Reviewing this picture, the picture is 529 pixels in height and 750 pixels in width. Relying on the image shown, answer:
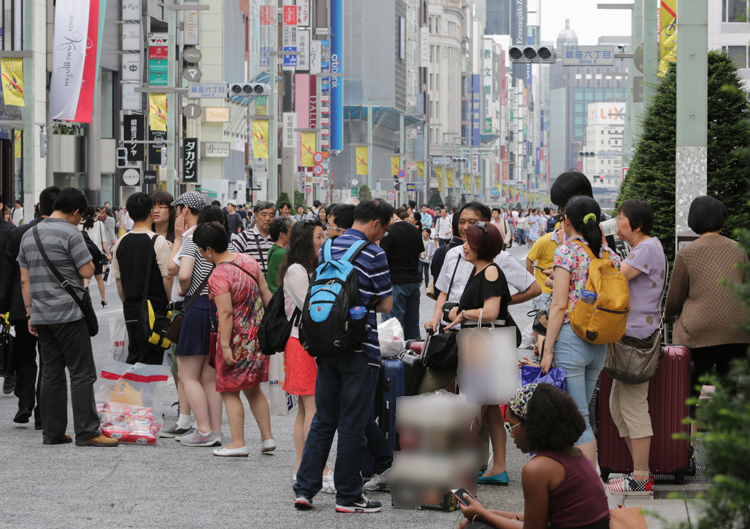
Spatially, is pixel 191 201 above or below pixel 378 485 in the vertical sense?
above

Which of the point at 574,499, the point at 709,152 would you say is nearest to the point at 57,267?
the point at 574,499

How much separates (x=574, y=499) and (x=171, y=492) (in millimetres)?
3134

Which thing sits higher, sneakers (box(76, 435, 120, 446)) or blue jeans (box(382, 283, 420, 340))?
blue jeans (box(382, 283, 420, 340))

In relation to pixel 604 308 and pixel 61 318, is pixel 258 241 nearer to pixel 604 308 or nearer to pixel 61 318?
pixel 61 318

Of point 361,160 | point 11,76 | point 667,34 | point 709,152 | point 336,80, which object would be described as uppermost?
point 336,80

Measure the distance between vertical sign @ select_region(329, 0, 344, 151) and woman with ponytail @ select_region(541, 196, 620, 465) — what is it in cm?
7932

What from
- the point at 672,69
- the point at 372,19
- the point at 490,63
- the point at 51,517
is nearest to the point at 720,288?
the point at 51,517

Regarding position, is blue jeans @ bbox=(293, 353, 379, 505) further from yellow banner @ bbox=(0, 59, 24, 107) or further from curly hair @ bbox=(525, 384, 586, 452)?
yellow banner @ bbox=(0, 59, 24, 107)

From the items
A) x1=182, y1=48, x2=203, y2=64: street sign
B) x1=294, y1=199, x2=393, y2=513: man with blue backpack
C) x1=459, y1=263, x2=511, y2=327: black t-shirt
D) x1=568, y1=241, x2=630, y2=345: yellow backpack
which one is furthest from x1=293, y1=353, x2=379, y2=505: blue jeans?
x1=182, y1=48, x2=203, y2=64: street sign

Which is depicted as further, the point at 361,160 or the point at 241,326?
the point at 361,160

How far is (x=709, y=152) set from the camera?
38.4 ft

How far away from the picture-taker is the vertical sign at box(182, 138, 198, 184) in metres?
35.1

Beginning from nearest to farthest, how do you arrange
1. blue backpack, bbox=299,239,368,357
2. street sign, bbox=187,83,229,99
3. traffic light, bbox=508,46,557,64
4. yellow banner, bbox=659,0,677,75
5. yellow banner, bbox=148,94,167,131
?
1. blue backpack, bbox=299,239,368,357
2. yellow banner, bbox=659,0,677,75
3. traffic light, bbox=508,46,557,64
4. street sign, bbox=187,83,229,99
5. yellow banner, bbox=148,94,167,131

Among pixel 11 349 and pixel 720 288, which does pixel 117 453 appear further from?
pixel 720 288
